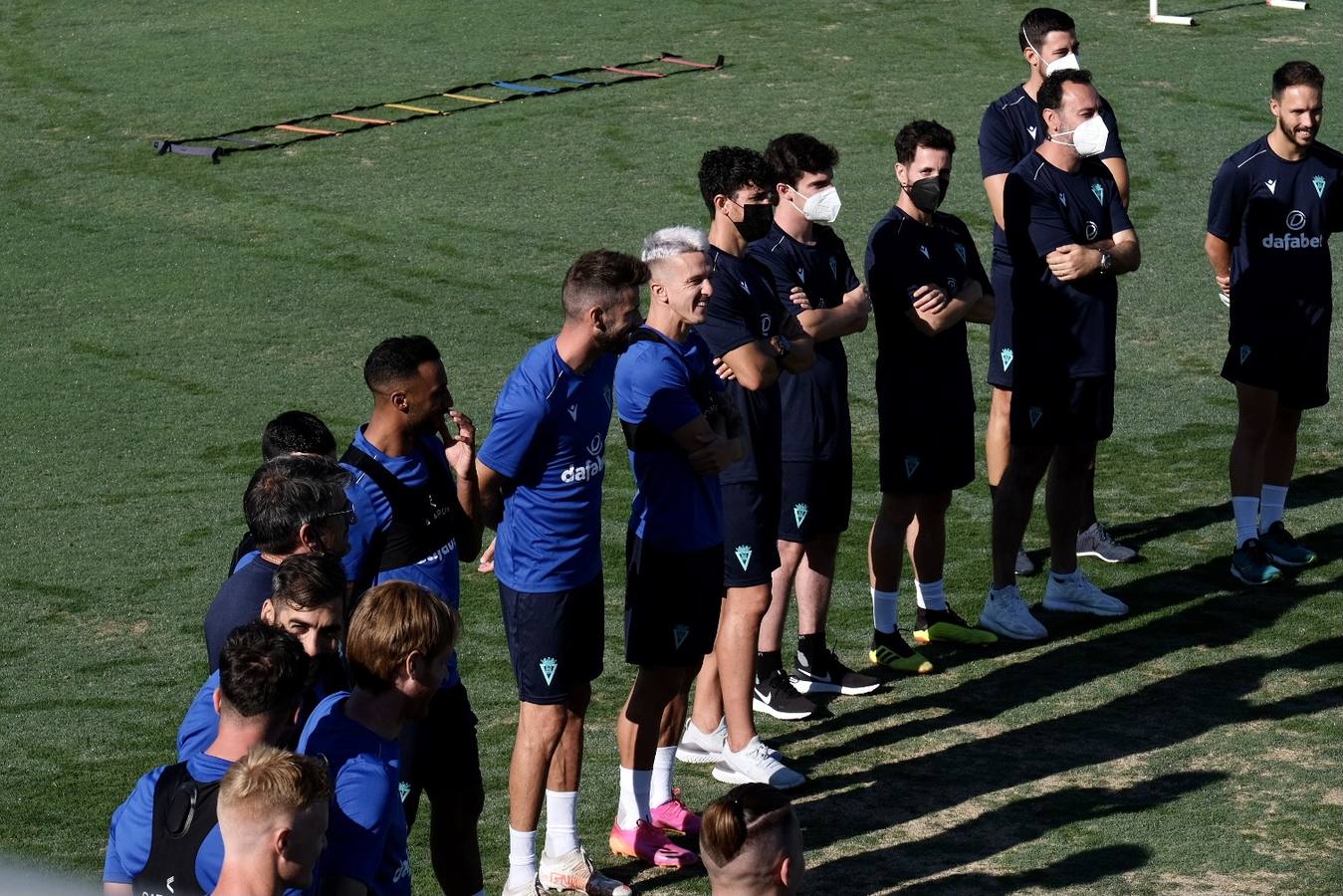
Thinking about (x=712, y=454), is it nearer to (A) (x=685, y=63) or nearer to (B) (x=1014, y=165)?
(B) (x=1014, y=165)

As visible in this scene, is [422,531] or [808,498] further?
[808,498]

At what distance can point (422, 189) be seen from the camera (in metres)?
14.7

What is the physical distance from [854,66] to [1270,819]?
13.0 m

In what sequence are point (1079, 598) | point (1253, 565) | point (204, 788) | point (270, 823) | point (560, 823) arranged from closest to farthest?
point (270, 823), point (204, 788), point (560, 823), point (1079, 598), point (1253, 565)

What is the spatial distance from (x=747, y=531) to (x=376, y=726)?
8.63 feet

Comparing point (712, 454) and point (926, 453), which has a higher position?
point (712, 454)

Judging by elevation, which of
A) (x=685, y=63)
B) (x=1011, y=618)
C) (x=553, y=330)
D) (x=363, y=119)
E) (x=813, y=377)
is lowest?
(x=1011, y=618)

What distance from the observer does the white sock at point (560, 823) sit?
5.47 m

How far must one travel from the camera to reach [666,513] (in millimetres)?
5645

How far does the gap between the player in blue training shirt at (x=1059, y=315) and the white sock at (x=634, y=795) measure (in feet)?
7.83

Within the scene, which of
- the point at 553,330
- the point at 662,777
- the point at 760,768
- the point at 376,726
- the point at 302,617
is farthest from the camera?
the point at 553,330

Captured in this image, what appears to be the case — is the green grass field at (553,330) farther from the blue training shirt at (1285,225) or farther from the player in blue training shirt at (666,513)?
the blue training shirt at (1285,225)

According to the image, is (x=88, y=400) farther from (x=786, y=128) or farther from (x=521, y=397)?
(x=786, y=128)

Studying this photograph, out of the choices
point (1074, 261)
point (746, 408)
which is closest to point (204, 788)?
point (746, 408)
